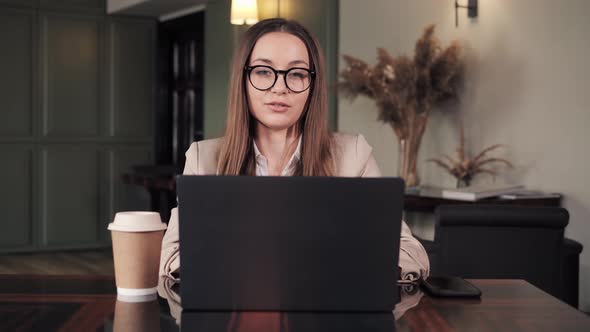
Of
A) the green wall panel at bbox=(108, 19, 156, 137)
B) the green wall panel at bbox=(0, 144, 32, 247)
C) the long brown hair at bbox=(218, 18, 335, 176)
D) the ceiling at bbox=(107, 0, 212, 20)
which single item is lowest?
the green wall panel at bbox=(0, 144, 32, 247)

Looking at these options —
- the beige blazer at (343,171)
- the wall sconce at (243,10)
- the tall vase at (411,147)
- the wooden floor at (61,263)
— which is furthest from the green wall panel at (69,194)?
the beige blazer at (343,171)

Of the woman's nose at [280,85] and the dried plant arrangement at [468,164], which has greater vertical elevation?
the woman's nose at [280,85]

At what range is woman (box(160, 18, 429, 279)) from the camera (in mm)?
1682

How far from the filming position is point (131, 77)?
307 inches

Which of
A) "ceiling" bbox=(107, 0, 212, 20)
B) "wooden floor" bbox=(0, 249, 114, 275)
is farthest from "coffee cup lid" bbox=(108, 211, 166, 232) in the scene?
"ceiling" bbox=(107, 0, 212, 20)

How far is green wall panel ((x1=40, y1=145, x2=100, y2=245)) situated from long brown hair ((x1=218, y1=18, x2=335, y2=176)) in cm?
596

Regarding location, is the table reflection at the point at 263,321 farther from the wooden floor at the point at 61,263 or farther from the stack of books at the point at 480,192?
the wooden floor at the point at 61,263

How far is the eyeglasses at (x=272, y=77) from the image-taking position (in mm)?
1688

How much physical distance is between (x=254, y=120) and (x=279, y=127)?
0.26 feet

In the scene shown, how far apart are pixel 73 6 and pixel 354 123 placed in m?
3.52

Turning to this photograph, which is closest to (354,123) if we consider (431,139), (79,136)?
(431,139)

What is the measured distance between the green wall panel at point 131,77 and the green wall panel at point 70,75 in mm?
156

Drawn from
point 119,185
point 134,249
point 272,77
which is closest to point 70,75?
point 119,185

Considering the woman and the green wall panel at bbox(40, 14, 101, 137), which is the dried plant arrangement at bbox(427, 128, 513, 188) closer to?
the woman
